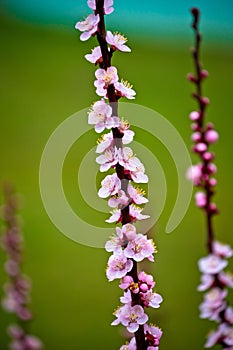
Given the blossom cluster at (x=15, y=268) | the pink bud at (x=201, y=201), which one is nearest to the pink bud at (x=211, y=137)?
the pink bud at (x=201, y=201)

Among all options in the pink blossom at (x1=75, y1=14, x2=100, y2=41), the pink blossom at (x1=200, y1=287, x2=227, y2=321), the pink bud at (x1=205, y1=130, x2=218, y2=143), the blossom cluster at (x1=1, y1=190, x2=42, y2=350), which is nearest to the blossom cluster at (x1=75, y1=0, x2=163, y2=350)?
the pink blossom at (x1=75, y1=14, x2=100, y2=41)

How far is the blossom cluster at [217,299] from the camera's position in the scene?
2.99ft

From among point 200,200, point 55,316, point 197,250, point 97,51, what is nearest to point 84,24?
point 97,51

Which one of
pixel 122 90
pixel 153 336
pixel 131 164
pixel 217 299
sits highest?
pixel 122 90

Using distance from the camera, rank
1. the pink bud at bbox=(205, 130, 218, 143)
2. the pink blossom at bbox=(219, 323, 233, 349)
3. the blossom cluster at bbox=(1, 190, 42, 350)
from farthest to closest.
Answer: the blossom cluster at bbox=(1, 190, 42, 350) < the pink bud at bbox=(205, 130, 218, 143) < the pink blossom at bbox=(219, 323, 233, 349)

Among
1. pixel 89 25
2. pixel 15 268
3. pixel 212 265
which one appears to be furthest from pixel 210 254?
pixel 15 268

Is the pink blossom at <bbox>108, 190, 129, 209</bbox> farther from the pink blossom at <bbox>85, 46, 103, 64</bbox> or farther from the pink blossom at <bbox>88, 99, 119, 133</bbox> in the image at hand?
the pink blossom at <bbox>85, 46, 103, 64</bbox>

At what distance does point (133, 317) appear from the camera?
749 millimetres

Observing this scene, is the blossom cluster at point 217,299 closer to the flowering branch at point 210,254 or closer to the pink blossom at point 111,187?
the flowering branch at point 210,254

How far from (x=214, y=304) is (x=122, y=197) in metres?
0.31

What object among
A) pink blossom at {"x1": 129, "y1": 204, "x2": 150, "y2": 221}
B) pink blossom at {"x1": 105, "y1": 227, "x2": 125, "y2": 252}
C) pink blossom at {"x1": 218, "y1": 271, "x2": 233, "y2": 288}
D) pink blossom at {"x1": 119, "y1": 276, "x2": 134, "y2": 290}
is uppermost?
pink blossom at {"x1": 129, "y1": 204, "x2": 150, "y2": 221}

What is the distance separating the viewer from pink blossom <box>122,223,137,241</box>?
0.74 m

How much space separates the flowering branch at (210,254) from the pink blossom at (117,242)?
239 mm

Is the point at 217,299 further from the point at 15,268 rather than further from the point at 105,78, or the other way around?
the point at 15,268
